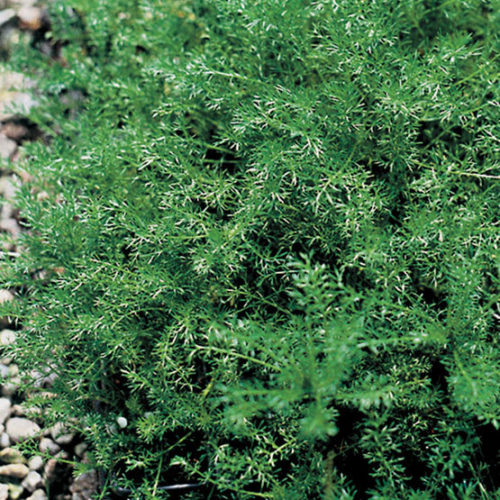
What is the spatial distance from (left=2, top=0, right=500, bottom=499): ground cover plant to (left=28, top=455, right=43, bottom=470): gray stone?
215 mm

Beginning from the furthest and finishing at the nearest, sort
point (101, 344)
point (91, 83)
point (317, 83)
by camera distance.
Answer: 1. point (91, 83)
2. point (317, 83)
3. point (101, 344)

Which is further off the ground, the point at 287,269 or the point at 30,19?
the point at 30,19

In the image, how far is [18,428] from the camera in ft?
6.61

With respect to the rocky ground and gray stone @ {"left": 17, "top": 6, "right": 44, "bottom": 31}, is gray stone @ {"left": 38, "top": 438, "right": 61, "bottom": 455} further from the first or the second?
gray stone @ {"left": 17, "top": 6, "right": 44, "bottom": 31}

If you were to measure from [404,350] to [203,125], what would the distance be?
1.06 metres

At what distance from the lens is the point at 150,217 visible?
1906 millimetres

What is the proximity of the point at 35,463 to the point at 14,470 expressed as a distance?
7cm

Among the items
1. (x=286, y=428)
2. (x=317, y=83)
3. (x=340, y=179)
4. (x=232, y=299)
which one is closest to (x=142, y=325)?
(x=232, y=299)

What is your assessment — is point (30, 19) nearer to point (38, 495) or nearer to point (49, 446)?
point (49, 446)

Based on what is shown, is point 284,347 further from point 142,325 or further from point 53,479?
point 53,479

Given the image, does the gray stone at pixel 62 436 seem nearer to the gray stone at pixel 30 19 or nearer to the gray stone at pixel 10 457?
the gray stone at pixel 10 457

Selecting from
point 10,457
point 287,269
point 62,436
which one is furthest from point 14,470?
point 287,269

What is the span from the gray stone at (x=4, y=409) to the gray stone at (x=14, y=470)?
6.7 inches

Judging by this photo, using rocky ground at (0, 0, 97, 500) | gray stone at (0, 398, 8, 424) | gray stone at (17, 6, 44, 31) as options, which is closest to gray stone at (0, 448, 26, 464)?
rocky ground at (0, 0, 97, 500)
